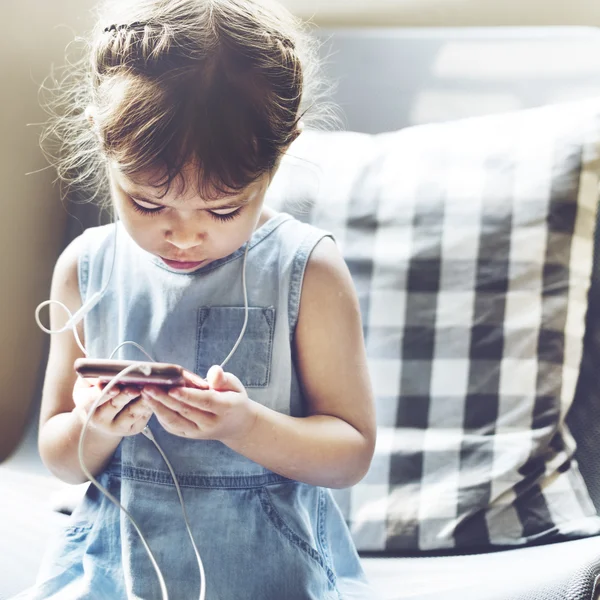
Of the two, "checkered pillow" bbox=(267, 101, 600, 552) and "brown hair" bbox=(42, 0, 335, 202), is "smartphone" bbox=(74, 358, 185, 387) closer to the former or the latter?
"brown hair" bbox=(42, 0, 335, 202)

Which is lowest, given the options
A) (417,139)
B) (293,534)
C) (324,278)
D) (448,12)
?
(293,534)

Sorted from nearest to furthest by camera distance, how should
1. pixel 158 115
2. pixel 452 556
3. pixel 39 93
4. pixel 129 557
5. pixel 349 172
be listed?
pixel 158 115, pixel 129 557, pixel 452 556, pixel 349 172, pixel 39 93

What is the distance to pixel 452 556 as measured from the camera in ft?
3.16

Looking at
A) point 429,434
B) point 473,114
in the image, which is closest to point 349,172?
point 473,114

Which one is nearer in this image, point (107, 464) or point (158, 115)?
point (158, 115)

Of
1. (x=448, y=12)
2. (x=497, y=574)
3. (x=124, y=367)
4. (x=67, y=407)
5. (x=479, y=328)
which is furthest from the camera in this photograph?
(x=448, y=12)

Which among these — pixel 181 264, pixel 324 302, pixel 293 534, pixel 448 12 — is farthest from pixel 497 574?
pixel 448 12

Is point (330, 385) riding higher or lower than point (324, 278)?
lower

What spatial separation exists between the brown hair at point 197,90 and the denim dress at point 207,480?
169 millimetres

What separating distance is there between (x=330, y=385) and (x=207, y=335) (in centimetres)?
14

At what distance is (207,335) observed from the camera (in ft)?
2.76

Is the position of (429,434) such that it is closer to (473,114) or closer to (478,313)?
(478,313)

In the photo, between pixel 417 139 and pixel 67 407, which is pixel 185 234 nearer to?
pixel 67 407

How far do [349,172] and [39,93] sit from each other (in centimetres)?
50
